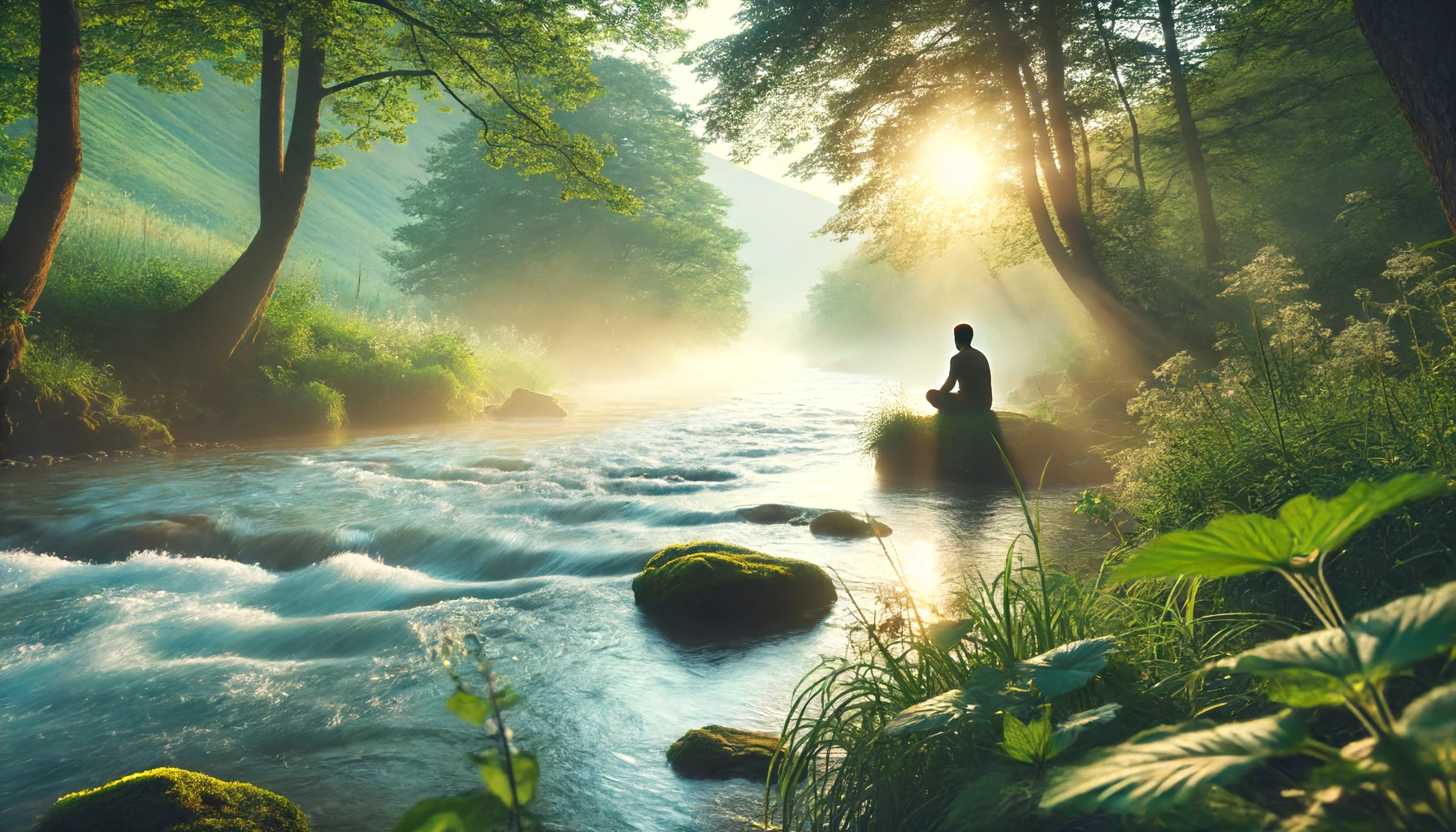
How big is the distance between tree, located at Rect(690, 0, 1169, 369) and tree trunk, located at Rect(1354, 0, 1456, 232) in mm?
10422

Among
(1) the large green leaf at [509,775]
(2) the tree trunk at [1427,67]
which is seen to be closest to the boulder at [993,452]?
(2) the tree trunk at [1427,67]

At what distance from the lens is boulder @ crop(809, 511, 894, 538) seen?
839cm

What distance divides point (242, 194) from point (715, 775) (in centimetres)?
5950

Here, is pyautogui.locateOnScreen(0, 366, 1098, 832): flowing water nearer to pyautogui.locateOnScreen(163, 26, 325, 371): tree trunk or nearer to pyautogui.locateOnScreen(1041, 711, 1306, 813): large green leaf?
pyautogui.locateOnScreen(1041, 711, 1306, 813): large green leaf

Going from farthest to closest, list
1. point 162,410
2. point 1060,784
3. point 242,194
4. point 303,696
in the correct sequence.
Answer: point 242,194, point 162,410, point 303,696, point 1060,784

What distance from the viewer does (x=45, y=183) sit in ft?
36.1

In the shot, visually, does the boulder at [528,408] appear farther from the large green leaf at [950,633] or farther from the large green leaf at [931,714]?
the large green leaf at [931,714]

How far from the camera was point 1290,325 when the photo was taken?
5.07 meters

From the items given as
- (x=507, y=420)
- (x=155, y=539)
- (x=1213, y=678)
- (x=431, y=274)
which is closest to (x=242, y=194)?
(x=431, y=274)

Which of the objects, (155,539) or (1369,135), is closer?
(155,539)

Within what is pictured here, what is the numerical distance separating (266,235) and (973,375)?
13597 millimetres

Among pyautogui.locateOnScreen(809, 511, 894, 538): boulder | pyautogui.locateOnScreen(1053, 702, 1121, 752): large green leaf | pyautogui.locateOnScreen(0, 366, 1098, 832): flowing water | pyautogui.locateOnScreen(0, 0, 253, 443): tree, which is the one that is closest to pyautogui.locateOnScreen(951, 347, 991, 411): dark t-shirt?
pyautogui.locateOnScreen(0, 366, 1098, 832): flowing water

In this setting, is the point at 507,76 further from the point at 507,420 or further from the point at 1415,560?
the point at 1415,560

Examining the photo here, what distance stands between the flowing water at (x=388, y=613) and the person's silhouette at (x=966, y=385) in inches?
67.8
